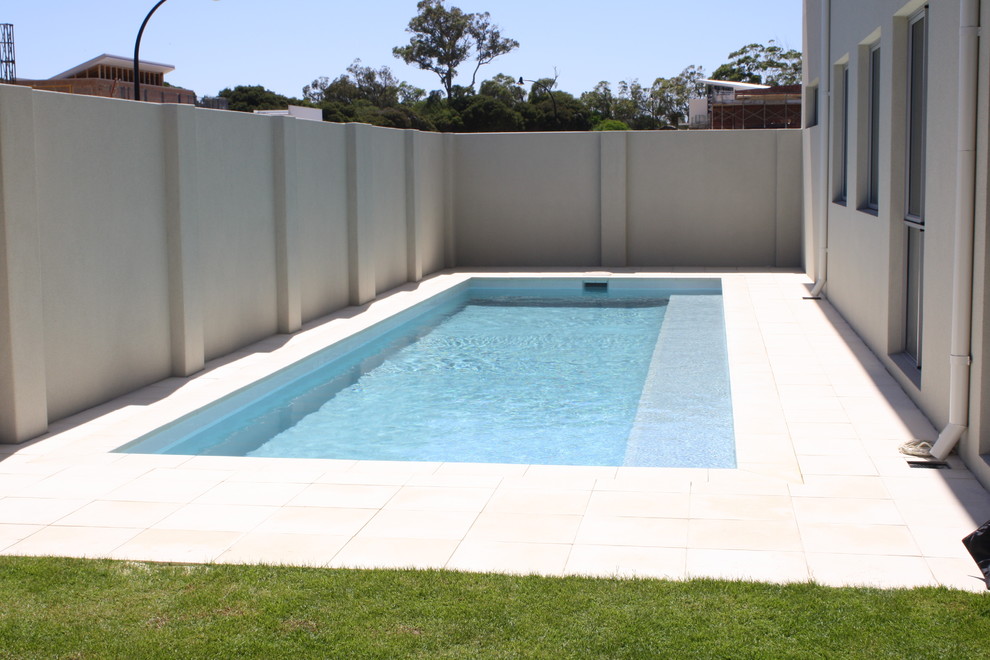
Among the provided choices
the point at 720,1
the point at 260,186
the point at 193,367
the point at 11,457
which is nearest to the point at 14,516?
the point at 11,457

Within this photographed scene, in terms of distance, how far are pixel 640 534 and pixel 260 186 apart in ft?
21.7

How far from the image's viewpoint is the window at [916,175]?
7.10 m

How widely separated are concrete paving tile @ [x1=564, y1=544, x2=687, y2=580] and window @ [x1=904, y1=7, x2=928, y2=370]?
3.73 metres

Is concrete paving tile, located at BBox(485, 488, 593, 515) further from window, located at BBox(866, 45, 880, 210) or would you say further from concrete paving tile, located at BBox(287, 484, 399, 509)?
window, located at BBox(866, 45, 880, 210)

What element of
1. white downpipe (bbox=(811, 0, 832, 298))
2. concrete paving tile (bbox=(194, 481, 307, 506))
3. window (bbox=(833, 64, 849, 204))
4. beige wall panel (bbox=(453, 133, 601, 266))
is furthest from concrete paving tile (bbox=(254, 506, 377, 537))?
beige wall panel (bbox=(453, 133, 601, 266))

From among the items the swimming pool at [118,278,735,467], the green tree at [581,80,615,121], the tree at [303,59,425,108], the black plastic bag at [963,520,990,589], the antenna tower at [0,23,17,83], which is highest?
the tree at [303,59,425,108]

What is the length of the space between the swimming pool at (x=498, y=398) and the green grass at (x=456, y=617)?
245cm

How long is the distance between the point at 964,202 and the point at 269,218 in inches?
271

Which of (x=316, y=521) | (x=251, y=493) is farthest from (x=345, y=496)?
(x=251, y=493)

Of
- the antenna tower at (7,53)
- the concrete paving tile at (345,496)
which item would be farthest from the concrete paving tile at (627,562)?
the antenna tower at (7,53)

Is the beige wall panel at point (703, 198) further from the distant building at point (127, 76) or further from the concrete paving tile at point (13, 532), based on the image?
the distant building at point (127, 76)

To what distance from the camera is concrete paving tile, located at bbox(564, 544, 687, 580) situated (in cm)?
409

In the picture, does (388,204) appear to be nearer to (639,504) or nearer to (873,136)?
(873,136)

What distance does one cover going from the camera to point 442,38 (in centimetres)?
7956
